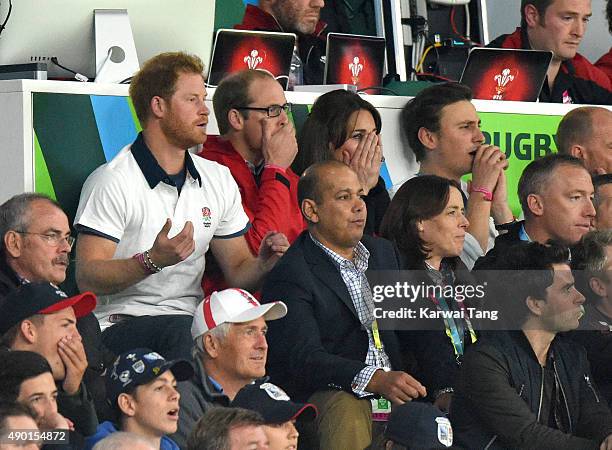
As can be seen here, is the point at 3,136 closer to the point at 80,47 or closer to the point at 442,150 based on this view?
the point at 80,47

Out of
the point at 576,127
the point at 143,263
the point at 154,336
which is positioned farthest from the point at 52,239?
the point at 576,127

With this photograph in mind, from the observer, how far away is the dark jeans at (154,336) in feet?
15.9

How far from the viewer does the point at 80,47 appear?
5660 millimetres

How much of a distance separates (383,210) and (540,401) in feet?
4.33

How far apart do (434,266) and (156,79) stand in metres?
1.24

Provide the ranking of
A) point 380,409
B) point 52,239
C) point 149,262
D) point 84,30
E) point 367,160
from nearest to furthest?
point 52,239, point 149,262, point 380,409, point 84,30, point 367,160

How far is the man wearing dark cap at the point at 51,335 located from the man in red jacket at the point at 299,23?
119 inches

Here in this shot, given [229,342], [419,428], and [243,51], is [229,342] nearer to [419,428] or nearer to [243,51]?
[419,428]

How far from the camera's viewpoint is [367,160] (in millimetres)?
5887

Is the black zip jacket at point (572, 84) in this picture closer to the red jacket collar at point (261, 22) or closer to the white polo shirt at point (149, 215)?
the red jacket collar at point (261, 22)

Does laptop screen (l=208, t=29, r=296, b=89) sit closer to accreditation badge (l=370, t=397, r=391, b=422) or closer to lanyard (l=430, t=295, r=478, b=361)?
lanyard (l=430, t=295, r=478, b=361)

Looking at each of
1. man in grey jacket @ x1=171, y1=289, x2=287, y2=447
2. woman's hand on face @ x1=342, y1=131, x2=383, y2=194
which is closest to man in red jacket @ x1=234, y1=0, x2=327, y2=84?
woman's hand on face @ x1=342, y1=131, x2=383, y2=194

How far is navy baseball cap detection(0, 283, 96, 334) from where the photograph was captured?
4148 millimetres

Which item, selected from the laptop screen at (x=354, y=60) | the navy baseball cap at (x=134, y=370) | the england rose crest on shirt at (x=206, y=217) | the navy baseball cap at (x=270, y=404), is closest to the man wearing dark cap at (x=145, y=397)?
the navy baseball cap at (x=134, y=370)
